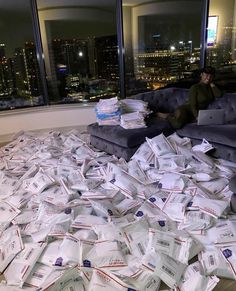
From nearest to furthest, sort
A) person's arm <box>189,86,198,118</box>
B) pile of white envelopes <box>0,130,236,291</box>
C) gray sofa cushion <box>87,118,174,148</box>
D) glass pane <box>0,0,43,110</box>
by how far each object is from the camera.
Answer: pile of white envelopes <box>0,130,236,291</box>
gray sofa cushion <box>87,118,174,148</box>
person's arm <box>189,86,198,118</box>
glass pane <box>0,0,43,110</box>

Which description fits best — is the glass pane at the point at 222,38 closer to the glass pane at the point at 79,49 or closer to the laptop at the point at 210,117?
the laptop at the point at 210,117

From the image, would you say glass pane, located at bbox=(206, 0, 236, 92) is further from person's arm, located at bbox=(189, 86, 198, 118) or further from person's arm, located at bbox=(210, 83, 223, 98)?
person's arm, located at bbox=(189, 86, 198, 118)

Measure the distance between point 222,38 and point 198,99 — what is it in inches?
71.0

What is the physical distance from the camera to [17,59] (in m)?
Answer: 4.38

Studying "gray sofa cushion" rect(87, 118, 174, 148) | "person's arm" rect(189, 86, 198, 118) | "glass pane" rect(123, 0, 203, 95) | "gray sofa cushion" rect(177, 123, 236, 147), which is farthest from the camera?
"glass pane" rect(123, 0, 203, 95)

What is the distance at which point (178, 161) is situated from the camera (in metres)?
2.49

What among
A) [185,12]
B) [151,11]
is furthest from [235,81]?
[151,11]

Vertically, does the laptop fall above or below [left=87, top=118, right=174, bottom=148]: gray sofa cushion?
above

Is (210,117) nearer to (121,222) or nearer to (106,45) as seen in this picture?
(121,222)

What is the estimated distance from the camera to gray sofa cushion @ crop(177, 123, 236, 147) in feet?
8.45

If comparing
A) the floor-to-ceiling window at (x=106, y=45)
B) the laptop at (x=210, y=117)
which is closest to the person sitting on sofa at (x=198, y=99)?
the laptop at (x=210, y=117)

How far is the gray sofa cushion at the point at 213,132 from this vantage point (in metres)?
2.58

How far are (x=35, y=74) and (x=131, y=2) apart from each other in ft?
6.73


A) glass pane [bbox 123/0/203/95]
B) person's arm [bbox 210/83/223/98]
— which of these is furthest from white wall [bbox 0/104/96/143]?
person's arm [bbox 210/83/223/98]
